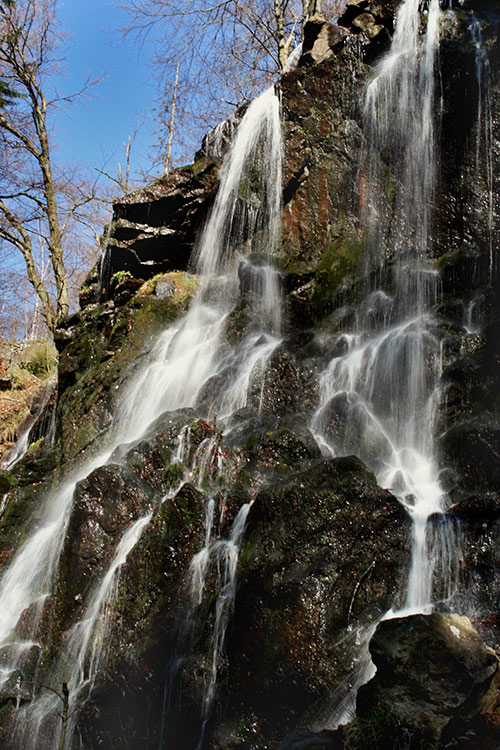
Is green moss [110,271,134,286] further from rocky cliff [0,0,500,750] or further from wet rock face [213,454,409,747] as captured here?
wet rock face [213,454,409,747]

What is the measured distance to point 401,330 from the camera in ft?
22.5

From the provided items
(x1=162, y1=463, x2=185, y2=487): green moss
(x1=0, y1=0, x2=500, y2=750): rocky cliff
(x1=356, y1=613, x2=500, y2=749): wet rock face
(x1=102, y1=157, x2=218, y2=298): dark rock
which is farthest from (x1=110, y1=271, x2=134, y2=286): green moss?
(x1=356, y1=613, x2=500, y2=749): wet rock face

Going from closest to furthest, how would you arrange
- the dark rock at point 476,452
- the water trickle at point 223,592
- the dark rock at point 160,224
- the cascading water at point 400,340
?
the water trickle at point 223,592 → the cascading water at point 400,340 → the dark rock at point 476,452 → the dark rock at point 160,224

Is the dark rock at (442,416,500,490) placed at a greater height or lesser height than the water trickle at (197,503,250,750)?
greater


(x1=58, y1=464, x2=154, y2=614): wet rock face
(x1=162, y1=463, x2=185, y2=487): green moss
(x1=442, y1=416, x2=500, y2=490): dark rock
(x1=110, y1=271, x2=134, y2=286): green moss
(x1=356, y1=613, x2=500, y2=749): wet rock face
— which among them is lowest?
(x1=356, y1=613, x2=500, y2=749): wet rock face

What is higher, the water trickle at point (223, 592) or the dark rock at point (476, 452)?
the dark rock at point (476, 452)

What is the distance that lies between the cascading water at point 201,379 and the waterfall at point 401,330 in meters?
1.26

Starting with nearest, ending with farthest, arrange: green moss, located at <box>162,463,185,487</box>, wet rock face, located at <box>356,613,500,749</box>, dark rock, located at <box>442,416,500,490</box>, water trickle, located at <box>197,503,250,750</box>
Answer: wet rock face, located at <box>356,613,500,749</box> → water trickle, located at <box>197,503,250,750</box> → dark rock, located at <box>442,416,500,490</box> → green moss, located at <box>162,463,185,487</box>

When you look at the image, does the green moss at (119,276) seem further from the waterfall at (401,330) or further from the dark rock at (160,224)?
the waterfall at (401,330)

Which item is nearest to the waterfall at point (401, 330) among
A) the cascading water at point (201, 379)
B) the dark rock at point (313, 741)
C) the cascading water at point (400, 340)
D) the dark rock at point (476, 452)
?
the cascading water at point (400, 340)

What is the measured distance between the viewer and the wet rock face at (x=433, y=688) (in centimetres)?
296

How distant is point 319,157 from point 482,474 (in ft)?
21.8

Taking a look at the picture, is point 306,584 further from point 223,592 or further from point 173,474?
point 173,474

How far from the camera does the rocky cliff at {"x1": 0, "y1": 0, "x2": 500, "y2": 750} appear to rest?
12.0 feet
